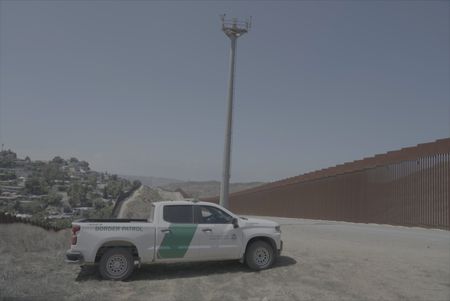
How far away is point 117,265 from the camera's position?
379 inches

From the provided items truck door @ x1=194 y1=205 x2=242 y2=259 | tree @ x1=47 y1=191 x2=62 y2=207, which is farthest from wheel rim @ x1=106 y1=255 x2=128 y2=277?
tree @ x1=47 y1=191 x2=62 y2=207

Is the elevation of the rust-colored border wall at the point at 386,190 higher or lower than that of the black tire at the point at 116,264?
higher

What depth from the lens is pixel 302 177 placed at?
29.6 metres

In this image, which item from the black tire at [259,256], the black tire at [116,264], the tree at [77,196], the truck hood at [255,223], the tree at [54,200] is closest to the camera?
the black tire at [116,264]

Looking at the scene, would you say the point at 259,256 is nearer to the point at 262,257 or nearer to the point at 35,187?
the point at 262,257

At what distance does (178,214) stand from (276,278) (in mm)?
2606

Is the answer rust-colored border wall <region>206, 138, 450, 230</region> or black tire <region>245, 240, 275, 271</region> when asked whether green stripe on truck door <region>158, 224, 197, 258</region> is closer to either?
black tire <region>245, 240, 275, 271</region>

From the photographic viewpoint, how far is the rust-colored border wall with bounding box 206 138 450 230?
57.7 ft

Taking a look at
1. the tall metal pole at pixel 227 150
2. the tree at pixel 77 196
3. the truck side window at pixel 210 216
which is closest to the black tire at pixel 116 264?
the truck side window at pixel 210 216

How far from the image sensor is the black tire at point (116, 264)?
377 inches

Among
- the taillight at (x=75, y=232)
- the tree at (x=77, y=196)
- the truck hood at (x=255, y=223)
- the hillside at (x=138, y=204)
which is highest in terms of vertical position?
the tree at (x=77, y=196)

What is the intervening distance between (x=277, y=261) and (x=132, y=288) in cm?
383

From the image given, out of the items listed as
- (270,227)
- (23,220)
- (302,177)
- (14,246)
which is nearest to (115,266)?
(270,227)

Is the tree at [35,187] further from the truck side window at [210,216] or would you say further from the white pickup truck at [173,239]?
the truck side window at [210,216]
